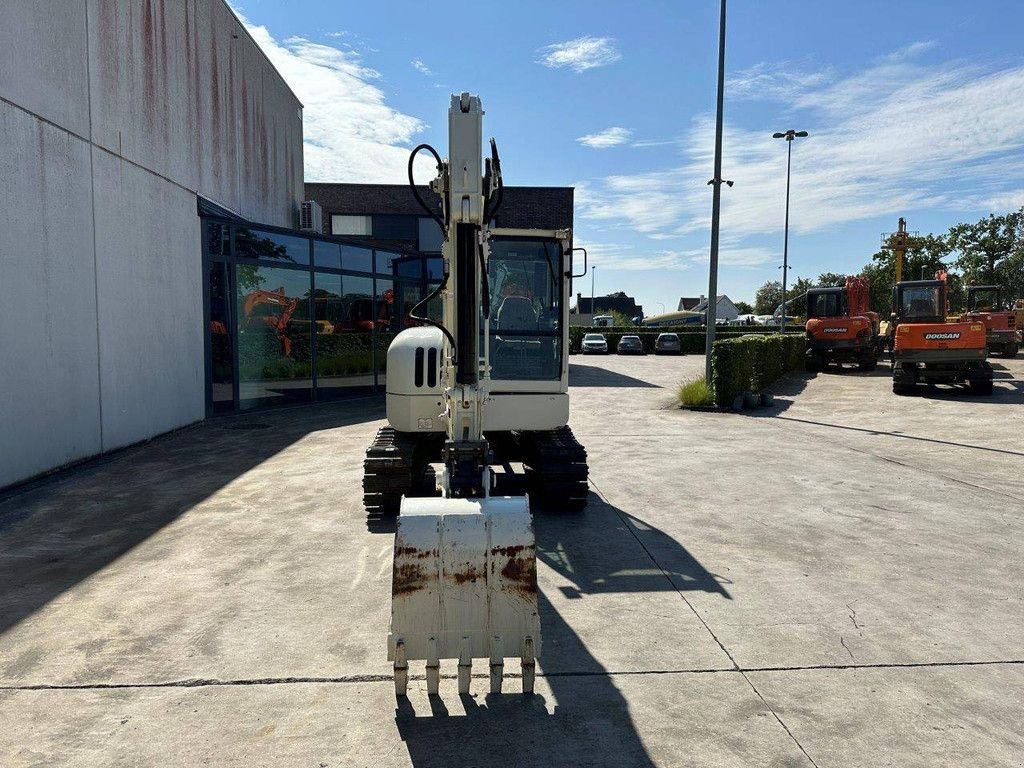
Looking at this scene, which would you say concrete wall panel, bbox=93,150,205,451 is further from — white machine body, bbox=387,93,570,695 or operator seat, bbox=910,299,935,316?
operator seat, bbox=910,299,935,316

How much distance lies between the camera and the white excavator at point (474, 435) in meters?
3.94

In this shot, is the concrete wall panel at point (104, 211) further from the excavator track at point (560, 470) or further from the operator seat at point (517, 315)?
the excavator track at point (560, 470)

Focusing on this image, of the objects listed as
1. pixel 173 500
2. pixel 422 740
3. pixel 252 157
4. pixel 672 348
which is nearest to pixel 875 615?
pixel 422 740

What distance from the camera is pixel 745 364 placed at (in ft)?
58.1

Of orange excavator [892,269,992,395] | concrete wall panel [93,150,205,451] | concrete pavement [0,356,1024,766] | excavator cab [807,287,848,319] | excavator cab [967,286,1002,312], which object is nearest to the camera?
concrete pavement [0,356,1024,766]

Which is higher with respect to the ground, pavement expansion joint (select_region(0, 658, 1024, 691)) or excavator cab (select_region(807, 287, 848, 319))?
excavator cab (select_region(807, 287, 848, 319))

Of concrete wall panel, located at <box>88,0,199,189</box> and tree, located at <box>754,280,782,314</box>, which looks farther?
tree, located at <box>754,280,782,314</box>

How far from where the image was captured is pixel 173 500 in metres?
8.37

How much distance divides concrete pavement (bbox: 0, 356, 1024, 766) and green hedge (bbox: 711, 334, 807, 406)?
6814 mm

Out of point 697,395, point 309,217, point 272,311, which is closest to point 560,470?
point 697,395

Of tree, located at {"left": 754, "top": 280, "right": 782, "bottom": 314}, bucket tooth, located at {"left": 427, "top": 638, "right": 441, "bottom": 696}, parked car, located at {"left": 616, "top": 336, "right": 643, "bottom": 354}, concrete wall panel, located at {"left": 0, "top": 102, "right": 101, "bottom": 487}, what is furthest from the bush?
tree, located at {"left": 754, "top": 280, "right": 782, "bottom": 314}

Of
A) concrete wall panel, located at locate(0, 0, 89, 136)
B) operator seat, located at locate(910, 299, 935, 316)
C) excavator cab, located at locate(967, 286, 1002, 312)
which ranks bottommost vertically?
operator seat, located at locate(910, 299, 935, 316)

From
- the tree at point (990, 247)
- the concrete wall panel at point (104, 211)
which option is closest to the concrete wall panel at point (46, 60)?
the concrete wall panel at point (104, 211)

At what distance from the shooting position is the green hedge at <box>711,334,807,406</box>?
16734 mm
